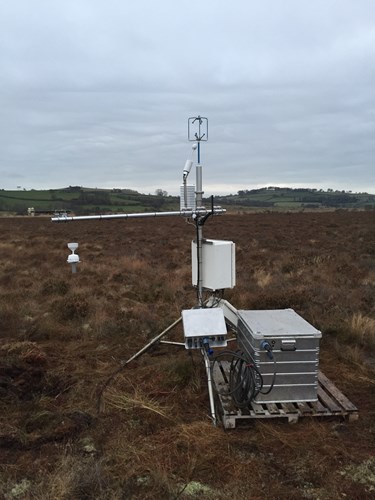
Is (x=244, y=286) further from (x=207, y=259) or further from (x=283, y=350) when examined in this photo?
(x=283, y=350)

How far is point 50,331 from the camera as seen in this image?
6.98 metres

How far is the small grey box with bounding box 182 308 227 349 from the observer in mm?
4516

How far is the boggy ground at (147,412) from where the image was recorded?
333 centimetres

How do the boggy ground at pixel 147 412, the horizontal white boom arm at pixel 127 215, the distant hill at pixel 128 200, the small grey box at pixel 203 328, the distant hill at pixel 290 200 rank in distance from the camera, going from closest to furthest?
the boggy ground at pixel 147 412, the small grey box at pixel 203 328, the horizontal white boom arm at pixel 127 215, the distant hill at pixel 128 200, the distant hill at pixel 290 200

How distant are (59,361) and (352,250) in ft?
48.5

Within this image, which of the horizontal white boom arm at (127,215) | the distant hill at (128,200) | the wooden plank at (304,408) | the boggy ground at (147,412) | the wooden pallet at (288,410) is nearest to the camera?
the boggy ground at (147,412)

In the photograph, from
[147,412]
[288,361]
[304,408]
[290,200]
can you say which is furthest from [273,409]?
[290,200]

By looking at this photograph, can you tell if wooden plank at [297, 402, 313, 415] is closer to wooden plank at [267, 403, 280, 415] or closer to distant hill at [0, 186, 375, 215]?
wooden plank at [267, 403, 280, 415]

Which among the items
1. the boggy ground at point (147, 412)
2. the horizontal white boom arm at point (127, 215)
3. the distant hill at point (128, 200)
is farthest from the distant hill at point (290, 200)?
the horizontal white boom arm at point (127, 215)

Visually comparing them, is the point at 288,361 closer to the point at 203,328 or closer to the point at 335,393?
the point at 335,393

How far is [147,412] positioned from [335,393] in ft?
6.89

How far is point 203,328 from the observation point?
180 inches

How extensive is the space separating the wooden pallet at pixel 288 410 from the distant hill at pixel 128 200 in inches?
1215

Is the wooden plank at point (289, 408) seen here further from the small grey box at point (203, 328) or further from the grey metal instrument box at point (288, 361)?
the small grey box at point (203, 328)
